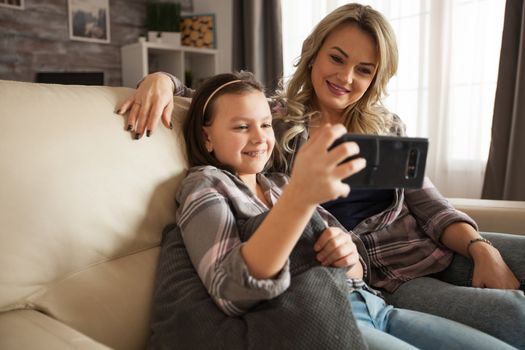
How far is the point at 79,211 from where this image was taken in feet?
2.69

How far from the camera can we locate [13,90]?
32.8 inches

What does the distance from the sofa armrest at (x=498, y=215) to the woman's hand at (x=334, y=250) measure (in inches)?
28.2

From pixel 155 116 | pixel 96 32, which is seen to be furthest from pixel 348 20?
pixel 96 32

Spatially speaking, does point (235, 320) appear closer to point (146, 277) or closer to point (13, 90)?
point (146, 277)

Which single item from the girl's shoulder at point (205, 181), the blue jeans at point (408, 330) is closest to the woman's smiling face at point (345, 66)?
the girl's shoulder at point (205, 181)

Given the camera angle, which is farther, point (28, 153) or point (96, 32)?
point (96, 32)

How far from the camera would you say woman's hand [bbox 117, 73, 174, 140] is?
96 cm

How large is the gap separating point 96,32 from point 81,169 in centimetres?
249

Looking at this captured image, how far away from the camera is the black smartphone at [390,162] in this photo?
2.13ft

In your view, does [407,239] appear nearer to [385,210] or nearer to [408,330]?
[385,210]

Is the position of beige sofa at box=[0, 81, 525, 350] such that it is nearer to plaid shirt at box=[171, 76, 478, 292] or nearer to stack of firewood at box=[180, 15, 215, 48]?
plaid shirt at box=[171, 76, 478, 292]

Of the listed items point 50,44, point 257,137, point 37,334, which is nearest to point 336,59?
point 257,137

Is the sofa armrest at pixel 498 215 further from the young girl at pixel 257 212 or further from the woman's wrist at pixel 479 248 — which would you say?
the young girl at pixel 257 212

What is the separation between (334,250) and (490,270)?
49cm
